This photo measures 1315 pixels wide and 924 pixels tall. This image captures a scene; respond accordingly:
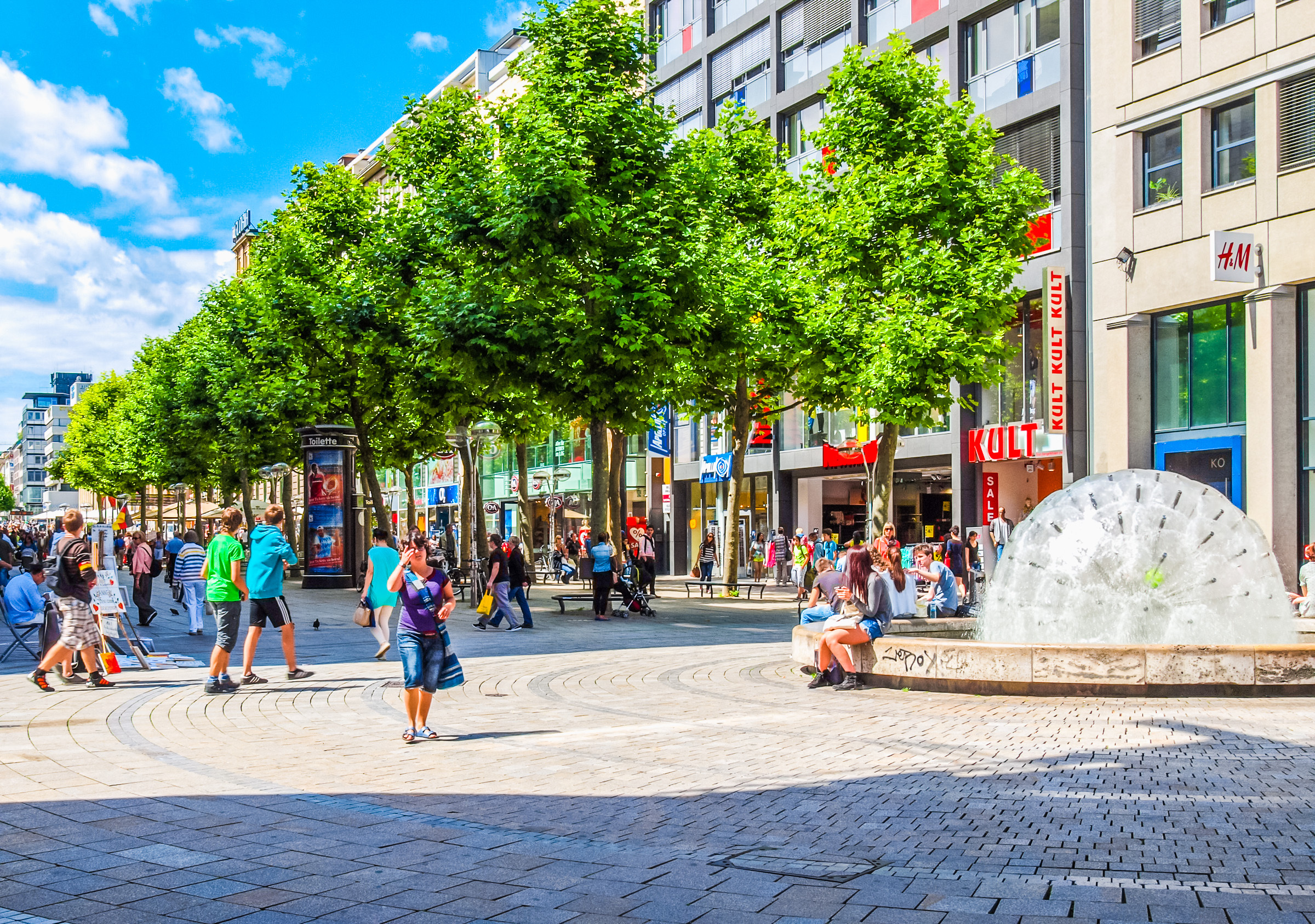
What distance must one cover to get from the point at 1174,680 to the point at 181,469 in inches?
1977

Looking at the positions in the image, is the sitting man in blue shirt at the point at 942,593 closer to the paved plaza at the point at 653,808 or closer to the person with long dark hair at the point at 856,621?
the person with long dark hair at the point at 856,621

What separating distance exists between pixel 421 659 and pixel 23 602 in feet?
26.3

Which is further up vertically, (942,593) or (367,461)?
(367,461)

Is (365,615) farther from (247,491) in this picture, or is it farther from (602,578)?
(247,491)

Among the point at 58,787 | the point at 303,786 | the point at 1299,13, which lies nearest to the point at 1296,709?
the point at 303,786

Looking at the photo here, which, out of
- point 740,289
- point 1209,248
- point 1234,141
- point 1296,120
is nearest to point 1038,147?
point 1234,141

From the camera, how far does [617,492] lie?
29.5 m

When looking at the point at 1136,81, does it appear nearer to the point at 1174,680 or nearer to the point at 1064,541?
the point at 1064,541

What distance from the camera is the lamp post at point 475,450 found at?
26.1m

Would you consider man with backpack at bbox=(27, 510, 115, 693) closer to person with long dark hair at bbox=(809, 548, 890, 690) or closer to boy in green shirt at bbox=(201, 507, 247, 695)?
boy in green shirt at bbox=(201, 507, 247, 695)

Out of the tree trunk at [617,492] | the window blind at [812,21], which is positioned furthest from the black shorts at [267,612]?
the window blind at [812,21]

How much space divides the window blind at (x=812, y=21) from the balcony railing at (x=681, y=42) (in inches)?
219

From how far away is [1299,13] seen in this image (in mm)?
23875

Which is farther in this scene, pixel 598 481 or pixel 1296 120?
pixel 598 481
